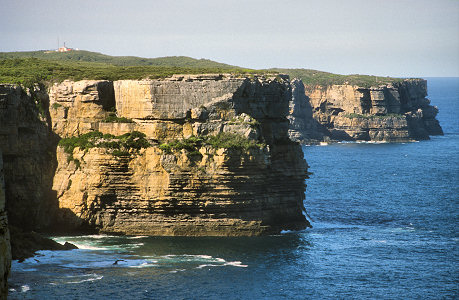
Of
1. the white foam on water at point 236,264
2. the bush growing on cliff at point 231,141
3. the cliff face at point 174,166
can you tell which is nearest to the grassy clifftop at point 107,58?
the cliff face at point 174,166

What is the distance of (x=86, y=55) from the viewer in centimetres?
14212

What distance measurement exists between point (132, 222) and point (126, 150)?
6.80m

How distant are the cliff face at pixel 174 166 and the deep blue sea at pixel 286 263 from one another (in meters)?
2.19

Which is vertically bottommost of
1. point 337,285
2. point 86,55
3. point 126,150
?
point 337,285

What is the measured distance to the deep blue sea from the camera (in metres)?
52.8

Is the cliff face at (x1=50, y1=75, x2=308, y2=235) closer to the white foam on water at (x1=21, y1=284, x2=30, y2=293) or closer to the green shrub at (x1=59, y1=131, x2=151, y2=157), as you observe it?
the green shrub at (x1=59, y1=131, x2=151, y2=157)

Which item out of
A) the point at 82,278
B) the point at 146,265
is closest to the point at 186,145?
the point at 146,265

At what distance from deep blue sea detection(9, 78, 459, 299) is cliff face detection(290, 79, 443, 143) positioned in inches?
3837

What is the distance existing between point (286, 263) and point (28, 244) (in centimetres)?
2137

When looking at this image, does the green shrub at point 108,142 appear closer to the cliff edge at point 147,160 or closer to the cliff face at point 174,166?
the cliff edge at point 147,160

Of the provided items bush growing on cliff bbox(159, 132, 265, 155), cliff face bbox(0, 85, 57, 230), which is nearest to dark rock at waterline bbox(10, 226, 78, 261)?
cliff face bbox(0, 85, 57, 230)

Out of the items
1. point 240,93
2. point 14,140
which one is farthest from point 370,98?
point 14,140

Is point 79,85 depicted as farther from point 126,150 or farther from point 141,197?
point 141,197

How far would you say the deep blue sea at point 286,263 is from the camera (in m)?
52.8
